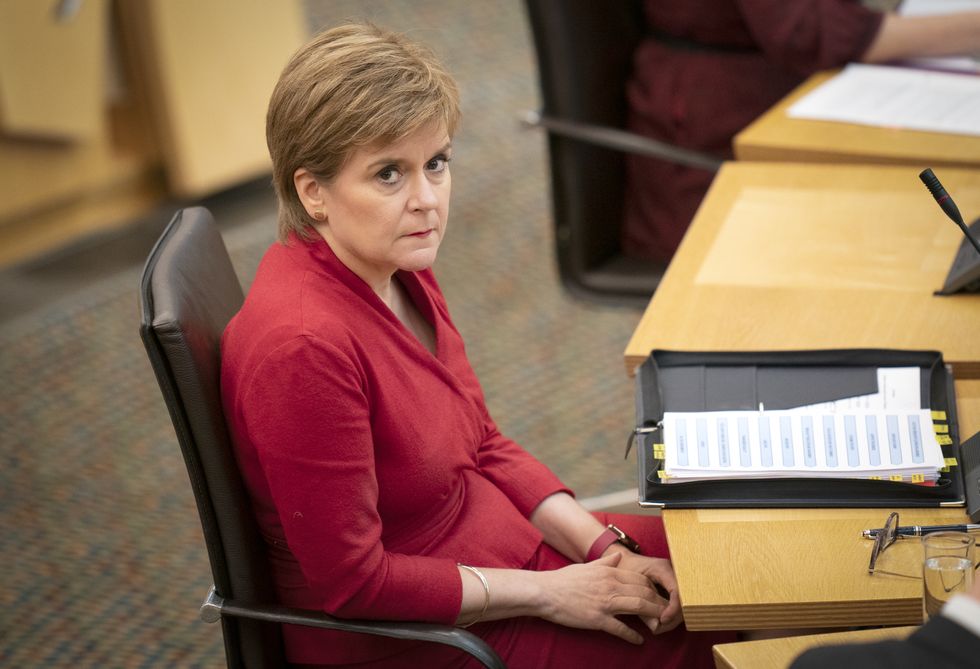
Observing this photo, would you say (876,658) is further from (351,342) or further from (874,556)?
(351,342)

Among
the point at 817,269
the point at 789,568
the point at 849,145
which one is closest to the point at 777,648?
the point at 789,568

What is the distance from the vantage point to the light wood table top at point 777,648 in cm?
108

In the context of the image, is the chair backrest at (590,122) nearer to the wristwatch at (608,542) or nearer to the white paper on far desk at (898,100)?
the white paper on far desk at (898,100)

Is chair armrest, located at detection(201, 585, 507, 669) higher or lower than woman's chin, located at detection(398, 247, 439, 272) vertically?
lower

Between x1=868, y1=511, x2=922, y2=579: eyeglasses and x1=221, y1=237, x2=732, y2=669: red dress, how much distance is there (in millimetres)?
327

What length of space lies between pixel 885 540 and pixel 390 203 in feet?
1.99

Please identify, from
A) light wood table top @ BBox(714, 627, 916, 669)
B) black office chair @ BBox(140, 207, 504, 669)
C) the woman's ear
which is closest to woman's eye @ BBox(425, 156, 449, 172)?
the woman's ear

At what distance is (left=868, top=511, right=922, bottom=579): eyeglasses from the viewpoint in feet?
3.83

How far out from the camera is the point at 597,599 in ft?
4.58

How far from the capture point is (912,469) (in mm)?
1285

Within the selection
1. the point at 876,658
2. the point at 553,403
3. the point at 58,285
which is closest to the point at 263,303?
the point at 876,658

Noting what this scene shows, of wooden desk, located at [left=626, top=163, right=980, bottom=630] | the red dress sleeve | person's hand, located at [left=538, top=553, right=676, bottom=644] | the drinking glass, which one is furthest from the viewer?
the red dress sleeve

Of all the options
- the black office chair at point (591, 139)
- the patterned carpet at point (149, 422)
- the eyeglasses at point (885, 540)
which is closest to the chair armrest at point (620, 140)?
the black office chair at point (591, 139)

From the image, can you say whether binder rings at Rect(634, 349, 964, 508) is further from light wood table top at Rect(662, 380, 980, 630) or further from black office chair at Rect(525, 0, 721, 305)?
black office chair at Rect(525, 0, 721, 305)
